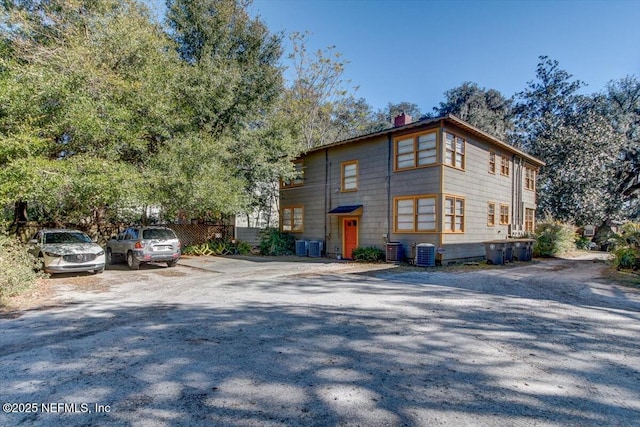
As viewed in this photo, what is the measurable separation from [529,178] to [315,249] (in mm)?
13707

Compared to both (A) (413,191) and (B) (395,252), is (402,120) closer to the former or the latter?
(A) (413,191)

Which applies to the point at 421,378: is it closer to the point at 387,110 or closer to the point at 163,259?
the point at 163,259

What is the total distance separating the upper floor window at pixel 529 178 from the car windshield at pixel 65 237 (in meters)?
21.7

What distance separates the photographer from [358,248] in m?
15.7

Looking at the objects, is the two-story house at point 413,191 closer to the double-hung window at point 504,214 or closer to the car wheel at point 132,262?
the double-hung window at point 504,214

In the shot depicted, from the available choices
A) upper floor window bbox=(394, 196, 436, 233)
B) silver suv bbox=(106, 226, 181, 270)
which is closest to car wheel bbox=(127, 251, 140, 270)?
silver suv bbox=(106, 226, 181, 270)

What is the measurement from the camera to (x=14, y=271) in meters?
7.44

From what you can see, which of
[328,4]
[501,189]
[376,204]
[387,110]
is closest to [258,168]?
[376,204]

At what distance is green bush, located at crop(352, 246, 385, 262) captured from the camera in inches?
590

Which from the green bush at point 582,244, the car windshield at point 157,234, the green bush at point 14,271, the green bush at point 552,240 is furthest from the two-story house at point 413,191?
the green bush at point 14,271

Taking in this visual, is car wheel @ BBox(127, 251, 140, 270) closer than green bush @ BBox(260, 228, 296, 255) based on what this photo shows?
Yes

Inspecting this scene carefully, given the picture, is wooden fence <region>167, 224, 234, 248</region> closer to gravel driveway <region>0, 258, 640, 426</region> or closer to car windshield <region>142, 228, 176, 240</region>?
car windshield <region>142, 228, 176, 240</region>

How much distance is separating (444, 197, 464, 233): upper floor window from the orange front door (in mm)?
4269

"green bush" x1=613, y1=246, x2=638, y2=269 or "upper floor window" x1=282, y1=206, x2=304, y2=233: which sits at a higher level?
"upper floor window" x1=282, y1=206, x2=304, y2=233
